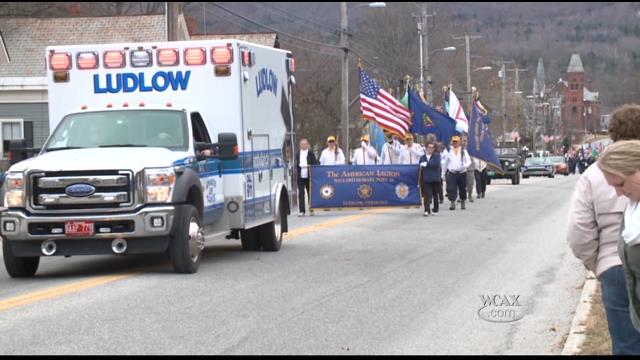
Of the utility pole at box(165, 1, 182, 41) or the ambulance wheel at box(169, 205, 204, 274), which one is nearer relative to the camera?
the ambulance wheel at box(169, 205, 204, 274)

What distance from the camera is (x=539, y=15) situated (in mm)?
133875

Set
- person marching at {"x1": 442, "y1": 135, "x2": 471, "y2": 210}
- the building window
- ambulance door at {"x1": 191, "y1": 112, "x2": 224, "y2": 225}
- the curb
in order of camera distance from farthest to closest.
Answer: the building window
person marching at {"x1": 442, "y1": 135, "x2": 471, "y2": 210}
ambulance door at {"x1": 191, "y1": 112, "x2": 224, "y2": 225}
the curb

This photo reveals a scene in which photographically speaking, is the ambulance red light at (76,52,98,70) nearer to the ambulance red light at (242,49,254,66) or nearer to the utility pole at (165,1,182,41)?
the ambulance red light at (242,49,254,66)

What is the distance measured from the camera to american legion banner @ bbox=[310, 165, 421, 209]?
24609 millimetres

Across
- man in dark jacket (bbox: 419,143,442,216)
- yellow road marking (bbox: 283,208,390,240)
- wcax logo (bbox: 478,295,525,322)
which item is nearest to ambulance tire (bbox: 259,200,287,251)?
yellow road marking (bbox: 283,208,390,240)

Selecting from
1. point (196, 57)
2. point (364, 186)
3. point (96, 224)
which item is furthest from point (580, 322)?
point (364, 186)

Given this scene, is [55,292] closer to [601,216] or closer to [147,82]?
[147,82]

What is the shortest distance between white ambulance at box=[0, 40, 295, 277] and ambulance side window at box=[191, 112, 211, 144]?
2 centimetres

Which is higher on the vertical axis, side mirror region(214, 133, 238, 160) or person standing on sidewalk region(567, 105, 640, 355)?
side mirror region(214, 133, 238, 160)

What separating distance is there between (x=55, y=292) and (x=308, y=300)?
2.75 meters

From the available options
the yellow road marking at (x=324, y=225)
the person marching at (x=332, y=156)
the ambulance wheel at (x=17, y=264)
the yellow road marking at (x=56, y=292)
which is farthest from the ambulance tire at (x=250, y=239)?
the person marching at (x=332, y=156)

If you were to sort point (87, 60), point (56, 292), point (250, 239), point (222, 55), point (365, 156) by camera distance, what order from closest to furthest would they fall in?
point (56, 292) < point (222, 55) < point (87, 60) < point (250, 239) < point (365, 156)

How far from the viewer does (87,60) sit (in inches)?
554

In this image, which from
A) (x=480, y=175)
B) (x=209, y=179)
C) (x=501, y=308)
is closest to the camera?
(x=501, y=308)
